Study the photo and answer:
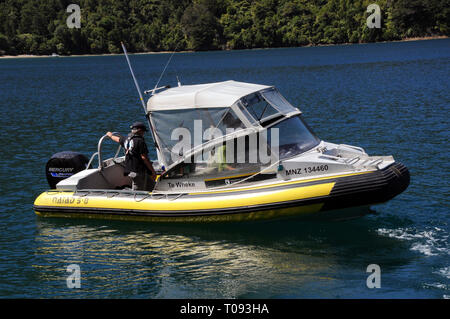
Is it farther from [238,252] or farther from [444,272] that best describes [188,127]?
[444,272]

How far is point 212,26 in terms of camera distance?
15988 cm

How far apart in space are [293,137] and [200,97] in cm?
211

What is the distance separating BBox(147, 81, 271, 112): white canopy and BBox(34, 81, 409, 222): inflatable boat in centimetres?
2

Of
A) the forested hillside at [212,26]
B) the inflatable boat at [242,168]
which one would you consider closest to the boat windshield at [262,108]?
the inflatable boat at [242,168]

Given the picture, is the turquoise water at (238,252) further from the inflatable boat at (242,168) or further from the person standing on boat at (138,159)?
the person standing on boat at (138,159)

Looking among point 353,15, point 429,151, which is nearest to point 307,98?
point 429,151

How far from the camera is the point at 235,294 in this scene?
9.15 m

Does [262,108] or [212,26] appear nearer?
[262,108]

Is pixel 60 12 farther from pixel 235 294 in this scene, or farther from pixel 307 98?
pixel 235 294

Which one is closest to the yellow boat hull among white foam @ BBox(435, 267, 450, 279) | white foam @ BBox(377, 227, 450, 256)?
white foam @ BBox(377, 227, 450, 256)

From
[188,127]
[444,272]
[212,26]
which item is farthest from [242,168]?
[212,26]

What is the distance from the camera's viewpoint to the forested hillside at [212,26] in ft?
438

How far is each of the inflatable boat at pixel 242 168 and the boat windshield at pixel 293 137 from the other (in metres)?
0.02

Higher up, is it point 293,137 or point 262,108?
point 262,108
